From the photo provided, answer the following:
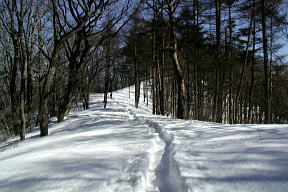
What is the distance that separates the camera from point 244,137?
12.5ft

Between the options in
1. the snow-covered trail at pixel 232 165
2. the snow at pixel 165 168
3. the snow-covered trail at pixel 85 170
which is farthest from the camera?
the snow-covered trail at pixel 85 170

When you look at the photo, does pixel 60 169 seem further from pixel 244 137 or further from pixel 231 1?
pixel 231 1

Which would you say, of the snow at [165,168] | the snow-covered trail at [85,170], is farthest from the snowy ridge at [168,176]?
the snow-covered trail at [85,170]

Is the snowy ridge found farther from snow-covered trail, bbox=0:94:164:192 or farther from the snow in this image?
snow-covered trail, bbox=0:94:164:192

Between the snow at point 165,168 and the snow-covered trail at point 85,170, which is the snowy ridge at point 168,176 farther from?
the snow-covered trail at point 85,170

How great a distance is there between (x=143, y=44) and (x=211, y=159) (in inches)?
714

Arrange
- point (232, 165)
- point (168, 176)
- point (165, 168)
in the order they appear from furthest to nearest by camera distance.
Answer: point (165, 168)
point (168, 176)
point (232, 165)

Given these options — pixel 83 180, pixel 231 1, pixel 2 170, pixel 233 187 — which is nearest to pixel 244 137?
pixel 233 187

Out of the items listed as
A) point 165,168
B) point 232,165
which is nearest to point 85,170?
point 165,168

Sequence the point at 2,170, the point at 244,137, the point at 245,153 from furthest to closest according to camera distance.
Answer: the point at 244,137 < the point at 2,170 < the point at 245,153

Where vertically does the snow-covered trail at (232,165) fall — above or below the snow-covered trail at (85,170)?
above

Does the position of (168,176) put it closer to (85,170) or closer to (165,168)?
(165,168)

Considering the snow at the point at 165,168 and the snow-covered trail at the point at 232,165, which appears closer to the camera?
the snow-covered trail at the point at 232,165

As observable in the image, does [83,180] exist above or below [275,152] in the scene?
below
